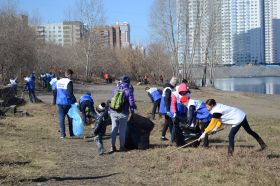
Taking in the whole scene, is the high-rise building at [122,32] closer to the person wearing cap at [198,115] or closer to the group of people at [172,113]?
the group of people at [172,113]

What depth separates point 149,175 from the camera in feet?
25.2

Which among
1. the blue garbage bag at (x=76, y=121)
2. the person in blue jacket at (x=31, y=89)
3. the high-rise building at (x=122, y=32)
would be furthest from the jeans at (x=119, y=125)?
the high-rise building at (x=122, y=32)

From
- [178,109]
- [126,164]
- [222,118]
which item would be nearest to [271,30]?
[178,109]

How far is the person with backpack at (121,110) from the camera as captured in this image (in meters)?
10.0

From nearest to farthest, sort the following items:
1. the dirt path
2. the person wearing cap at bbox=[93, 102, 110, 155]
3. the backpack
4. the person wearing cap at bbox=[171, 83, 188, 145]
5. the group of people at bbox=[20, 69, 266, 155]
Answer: the dirt path < the group of people at bbox=[20, 69, 266, 155] < the person wearing cap at bbox=[93, 102, 110, 155] < the backpack < the person wearing cap at bbox=[171, 83, 188, 145]

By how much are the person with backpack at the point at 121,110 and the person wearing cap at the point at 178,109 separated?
1.25 metres

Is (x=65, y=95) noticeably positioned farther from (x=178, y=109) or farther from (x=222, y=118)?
(x=222, y=118)

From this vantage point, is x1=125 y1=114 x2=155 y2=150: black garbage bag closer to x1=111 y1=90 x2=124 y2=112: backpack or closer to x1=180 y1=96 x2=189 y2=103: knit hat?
x1=111 y1=90 x2=124 y2=112: backpack

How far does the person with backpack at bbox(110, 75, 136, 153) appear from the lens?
394 inches

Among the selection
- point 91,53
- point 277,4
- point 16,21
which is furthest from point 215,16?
point 277,4

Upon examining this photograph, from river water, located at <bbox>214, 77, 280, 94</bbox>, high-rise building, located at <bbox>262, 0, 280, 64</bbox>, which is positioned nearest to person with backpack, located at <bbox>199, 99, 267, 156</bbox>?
river water, located at <bbox>214, 77, 280, 94</bbox>

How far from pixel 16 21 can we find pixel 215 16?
2905 centimetres

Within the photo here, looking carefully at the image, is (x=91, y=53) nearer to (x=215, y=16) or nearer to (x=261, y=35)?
(x=215, y=16)

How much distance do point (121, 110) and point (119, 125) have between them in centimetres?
35
